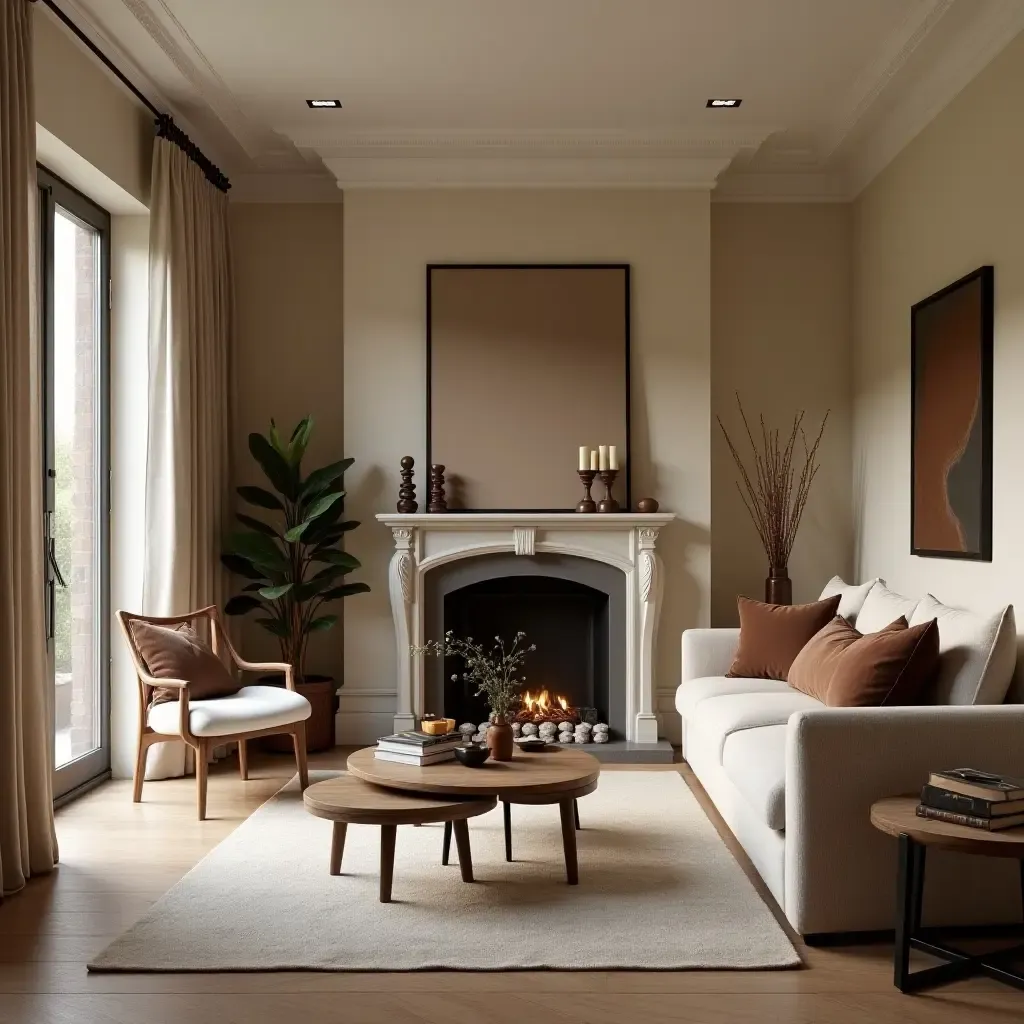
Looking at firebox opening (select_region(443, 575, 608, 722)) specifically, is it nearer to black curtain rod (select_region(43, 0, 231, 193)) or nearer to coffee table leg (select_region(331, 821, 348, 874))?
coffee table leg (select_region(331, 821, 348, 874))

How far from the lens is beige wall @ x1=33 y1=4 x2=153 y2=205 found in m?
4.16

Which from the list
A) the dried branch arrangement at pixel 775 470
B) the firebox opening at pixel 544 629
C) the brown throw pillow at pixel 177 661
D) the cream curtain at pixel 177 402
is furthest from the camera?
the dried branch arrangement at pixel 775 470

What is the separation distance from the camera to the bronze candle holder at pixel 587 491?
582 cm

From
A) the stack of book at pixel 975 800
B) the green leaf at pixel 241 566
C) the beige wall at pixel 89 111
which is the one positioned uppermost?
the beige wall at pixel 89 111

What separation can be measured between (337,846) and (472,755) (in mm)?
528

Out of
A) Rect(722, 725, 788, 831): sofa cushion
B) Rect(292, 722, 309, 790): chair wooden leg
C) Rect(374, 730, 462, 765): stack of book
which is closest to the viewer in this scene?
Rect(722, 725, 788, 831): sofa cushion

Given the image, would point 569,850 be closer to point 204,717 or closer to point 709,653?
point 204,717

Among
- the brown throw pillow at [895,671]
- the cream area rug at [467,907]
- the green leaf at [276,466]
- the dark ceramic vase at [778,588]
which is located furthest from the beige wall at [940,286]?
the green leaf at [276,466]

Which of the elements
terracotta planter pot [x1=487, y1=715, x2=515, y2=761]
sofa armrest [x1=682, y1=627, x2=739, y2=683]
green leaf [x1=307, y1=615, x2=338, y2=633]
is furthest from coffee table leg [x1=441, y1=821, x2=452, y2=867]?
green leaf [x1=307, y1=615, x2=338, y2=633]

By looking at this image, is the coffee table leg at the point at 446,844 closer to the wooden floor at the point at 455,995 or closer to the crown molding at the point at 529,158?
the wooden floor at the point at 455,995

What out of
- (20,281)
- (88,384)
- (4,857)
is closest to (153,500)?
(88,384)

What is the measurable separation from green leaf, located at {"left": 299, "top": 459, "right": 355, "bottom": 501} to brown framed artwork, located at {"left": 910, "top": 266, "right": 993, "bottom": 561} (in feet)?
9.08

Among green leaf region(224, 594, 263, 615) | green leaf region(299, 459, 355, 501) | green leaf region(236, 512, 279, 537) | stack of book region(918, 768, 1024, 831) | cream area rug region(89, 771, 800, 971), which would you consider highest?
green leaf region(299, 459, 355, 501)

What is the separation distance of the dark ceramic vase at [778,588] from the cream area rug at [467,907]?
1.75 metres
